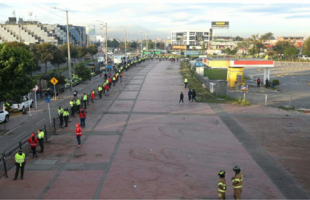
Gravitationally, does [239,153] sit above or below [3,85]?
below

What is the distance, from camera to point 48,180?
456 inches

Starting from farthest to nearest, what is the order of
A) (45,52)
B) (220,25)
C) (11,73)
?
(220,25), (45,52), (11,73)

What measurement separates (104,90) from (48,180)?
72.6ft

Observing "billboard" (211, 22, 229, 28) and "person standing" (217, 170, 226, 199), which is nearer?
"person standing" (217, 170, 226, 199)

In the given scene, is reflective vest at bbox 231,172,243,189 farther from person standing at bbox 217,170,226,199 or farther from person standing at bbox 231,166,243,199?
person standing at bbox 217,170,226,199

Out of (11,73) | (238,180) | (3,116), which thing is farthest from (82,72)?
(238,180)

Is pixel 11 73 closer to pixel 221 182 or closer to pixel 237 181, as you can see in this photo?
pixel 221 182

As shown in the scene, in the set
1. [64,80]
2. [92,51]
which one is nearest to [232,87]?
[64,80]

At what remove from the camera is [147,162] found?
13.5 meters

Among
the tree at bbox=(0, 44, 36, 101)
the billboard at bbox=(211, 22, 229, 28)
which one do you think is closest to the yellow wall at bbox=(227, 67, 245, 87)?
the tree at bbox=(0, 44, 36, 101)

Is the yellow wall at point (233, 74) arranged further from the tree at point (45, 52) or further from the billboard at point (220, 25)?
the billboard at point (220, 25)

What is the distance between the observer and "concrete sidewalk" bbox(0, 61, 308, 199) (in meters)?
10.7

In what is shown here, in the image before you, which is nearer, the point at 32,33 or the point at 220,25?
the point at 32,33

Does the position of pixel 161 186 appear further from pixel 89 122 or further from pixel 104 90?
pixel 104 90
